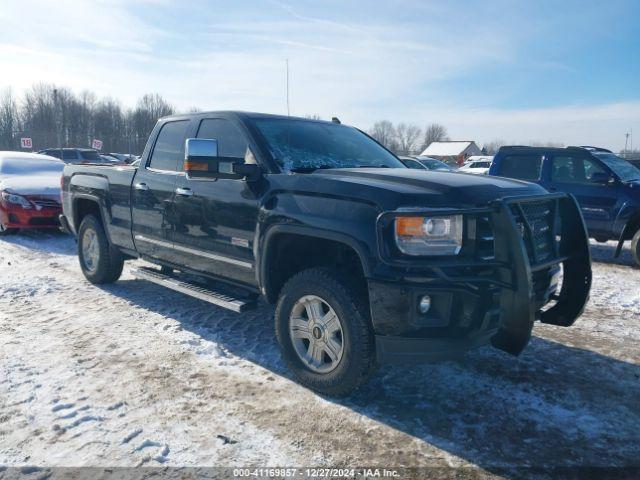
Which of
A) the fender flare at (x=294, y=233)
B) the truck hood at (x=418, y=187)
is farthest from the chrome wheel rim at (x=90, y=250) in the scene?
the truck hood at (x=418, y=187)

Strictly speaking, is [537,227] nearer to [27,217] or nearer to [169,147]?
[169,147]

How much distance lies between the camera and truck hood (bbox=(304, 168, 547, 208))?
9.51ft

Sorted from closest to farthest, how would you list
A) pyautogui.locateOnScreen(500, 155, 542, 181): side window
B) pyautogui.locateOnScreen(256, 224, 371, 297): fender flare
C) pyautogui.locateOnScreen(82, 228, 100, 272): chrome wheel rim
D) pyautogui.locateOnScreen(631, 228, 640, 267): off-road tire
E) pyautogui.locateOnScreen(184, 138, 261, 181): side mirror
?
pyautogui.locateOnScreen(256, 224, 371, 297): fender flare → pyautogui.locateOnScreen(184, 138, 261, 181): side mirror → pyautogui.locateOnScreen(82, 228, 100, 272): chrome wheel rim → pyautogui.locateOnScreen(631, 228, 640, 267): off-road tire → pyautogui.locateOnScreen(500, 155, 542, 181): side window

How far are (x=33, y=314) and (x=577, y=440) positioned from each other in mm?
4759

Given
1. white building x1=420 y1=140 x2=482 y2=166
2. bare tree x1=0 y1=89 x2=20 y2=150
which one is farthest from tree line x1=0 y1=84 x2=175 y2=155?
white building x1=420 y1=140 x2=482 y2=166

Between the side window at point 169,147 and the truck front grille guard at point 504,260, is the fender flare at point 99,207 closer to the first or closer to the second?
the side window at point 169,147

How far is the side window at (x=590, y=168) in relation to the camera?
26.9ft

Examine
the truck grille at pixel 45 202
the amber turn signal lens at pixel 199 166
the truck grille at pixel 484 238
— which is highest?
the amber turn signal lens at pixel 199 166

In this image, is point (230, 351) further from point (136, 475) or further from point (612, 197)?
point (612, 197)

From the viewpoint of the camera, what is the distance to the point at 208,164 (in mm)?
3588

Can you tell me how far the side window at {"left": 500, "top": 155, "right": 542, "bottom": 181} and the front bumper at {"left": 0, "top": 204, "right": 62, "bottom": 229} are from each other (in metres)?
8.08

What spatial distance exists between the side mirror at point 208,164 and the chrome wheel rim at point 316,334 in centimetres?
100

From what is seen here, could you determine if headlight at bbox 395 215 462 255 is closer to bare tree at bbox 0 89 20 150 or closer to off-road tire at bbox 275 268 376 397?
off-road tire at bbox 275 268 376 397

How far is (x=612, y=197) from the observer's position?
26.1ft
